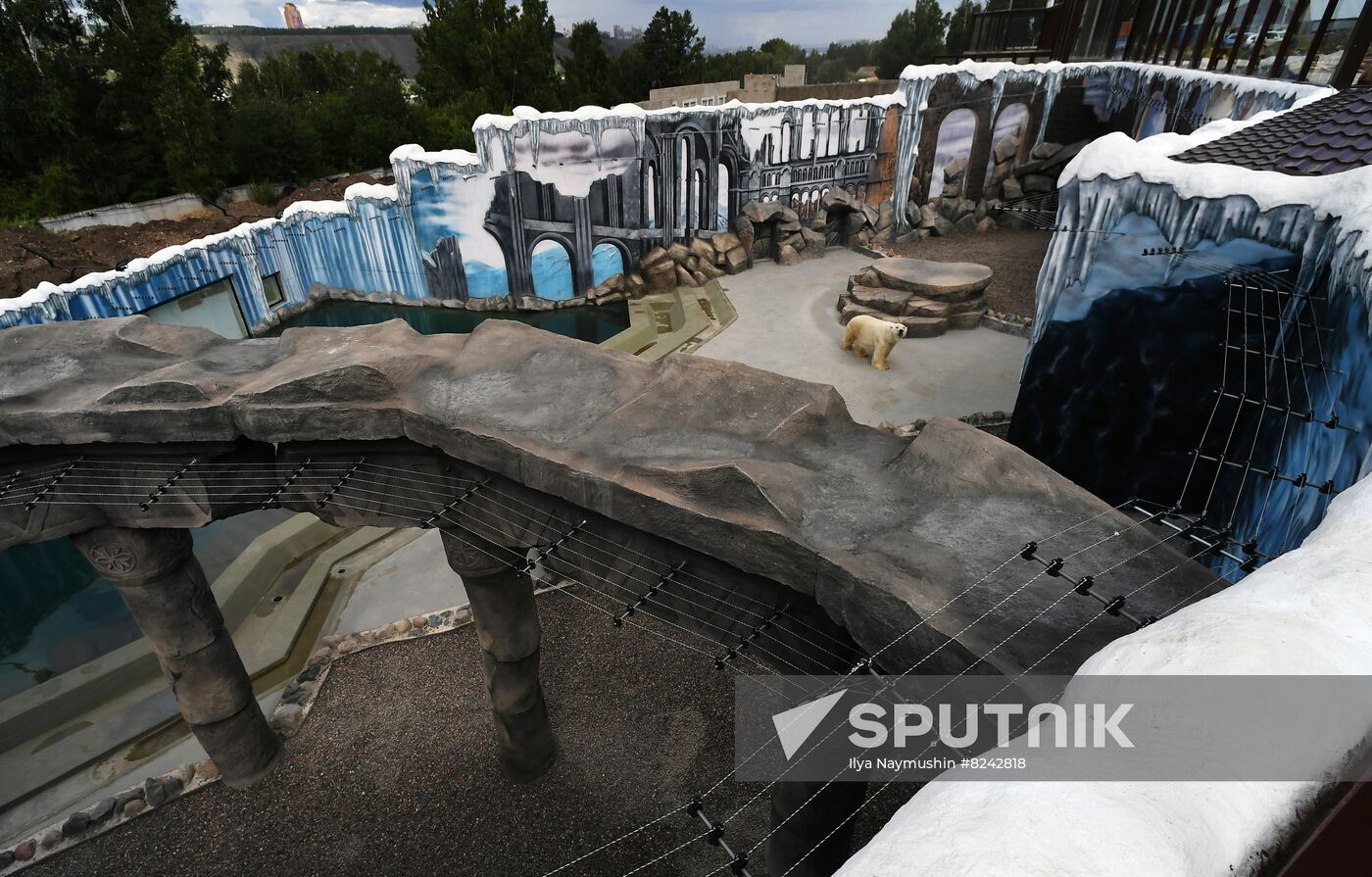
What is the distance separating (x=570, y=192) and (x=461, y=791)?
1381cm

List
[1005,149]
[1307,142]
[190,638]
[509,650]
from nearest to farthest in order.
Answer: [1307,142] < [190,638] < [509,650] < [1005,149]

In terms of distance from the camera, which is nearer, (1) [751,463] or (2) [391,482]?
(1) [751,463]

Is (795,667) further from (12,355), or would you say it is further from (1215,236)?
(12,355)

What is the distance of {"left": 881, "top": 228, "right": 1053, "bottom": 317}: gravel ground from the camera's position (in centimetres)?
1648

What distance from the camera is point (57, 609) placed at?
9406mm

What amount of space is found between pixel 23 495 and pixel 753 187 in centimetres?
1725

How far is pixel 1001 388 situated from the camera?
41.7ft

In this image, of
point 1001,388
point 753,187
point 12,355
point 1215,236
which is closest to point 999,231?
point 753,187

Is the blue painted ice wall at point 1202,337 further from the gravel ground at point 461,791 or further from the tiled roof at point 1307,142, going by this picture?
the gravel ground at point 461,791

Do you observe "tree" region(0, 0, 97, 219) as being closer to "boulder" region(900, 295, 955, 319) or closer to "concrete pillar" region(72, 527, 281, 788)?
"concrete pillar" region(72, 527, 281, 788)

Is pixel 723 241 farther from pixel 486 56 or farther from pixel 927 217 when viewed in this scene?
pixel 486 56

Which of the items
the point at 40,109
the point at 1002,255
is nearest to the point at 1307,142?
the point at 1002,255

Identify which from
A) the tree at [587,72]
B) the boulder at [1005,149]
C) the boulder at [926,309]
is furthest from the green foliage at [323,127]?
the boulder at [926,309]

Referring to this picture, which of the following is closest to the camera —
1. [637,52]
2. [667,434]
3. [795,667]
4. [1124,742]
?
[1124,742]
